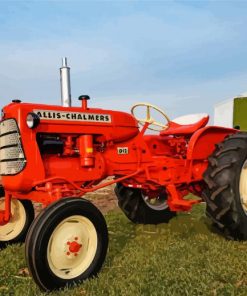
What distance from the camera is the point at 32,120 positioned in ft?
11.4

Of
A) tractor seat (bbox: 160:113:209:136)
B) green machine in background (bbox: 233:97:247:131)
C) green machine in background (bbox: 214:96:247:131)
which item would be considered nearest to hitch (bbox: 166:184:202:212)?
tractor seat (bbox: 160:113:209:136)

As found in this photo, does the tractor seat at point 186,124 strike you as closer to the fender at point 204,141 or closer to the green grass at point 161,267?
the fender at point 204,141

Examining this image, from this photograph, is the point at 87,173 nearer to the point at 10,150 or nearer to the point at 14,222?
the point at 10,150

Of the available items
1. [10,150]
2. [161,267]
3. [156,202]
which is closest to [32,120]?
[10,150]

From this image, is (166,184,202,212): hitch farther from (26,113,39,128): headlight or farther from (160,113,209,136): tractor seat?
(26,113,39,128): headlight

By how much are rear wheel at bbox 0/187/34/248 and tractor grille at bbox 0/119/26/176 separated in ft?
2.58

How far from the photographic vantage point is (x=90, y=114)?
13.2 ft

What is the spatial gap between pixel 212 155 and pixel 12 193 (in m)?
2.18

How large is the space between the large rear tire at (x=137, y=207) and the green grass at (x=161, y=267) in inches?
18.6

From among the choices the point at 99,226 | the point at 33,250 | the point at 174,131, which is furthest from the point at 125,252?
the point at 174,131

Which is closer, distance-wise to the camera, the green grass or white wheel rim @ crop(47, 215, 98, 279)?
the green grass

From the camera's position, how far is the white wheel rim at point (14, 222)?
444 cm

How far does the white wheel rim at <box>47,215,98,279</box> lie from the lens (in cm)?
318

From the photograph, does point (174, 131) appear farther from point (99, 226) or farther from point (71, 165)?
point (99, 226)
